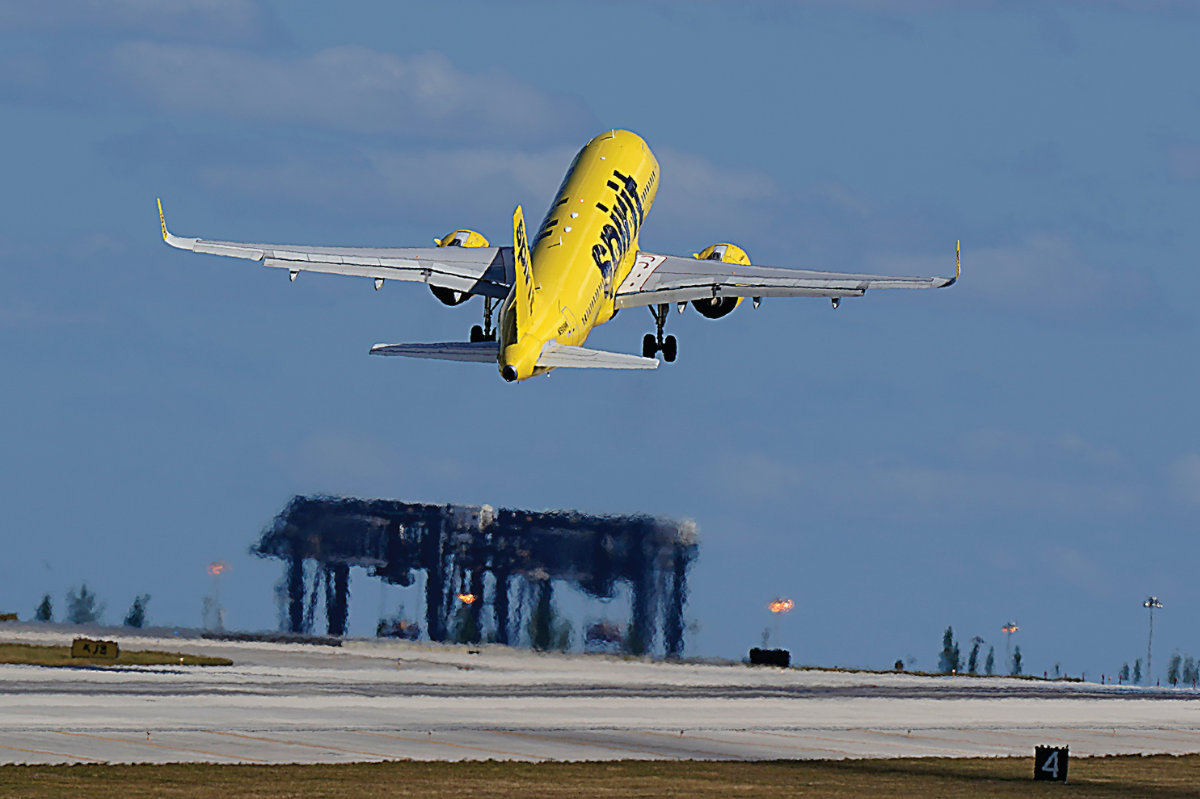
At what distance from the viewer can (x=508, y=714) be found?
64.8 metres

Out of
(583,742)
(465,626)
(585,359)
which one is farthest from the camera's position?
(465,626)

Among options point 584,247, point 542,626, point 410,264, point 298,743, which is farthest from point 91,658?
point 542,626

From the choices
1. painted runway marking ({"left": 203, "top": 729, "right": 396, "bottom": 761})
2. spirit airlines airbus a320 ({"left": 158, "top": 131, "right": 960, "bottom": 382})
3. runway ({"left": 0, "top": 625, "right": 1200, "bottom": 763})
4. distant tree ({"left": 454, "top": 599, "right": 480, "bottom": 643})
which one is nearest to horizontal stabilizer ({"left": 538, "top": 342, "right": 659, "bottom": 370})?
spirit airlines airbus a320 ({"left": 158, "top": 131, "right": 960, "bottom": 382})

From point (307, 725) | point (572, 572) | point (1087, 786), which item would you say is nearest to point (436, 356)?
point (307, 725)

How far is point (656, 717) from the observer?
66.9m

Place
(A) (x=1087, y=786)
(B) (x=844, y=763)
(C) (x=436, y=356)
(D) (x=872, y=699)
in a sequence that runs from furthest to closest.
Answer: (D) (x=872, y=699), (C) (x=436, y=356), (B) (x=844, y=763), (A) (x=1087, y=786)

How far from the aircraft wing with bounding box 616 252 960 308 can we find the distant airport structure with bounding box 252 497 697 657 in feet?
122

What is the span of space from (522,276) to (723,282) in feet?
58.6

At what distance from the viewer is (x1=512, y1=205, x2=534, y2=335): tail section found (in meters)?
75.2

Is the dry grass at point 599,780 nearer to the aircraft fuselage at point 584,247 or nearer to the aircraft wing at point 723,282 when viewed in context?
the aircraft fuselage at point 584,247

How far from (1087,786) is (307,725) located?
71.8 ft

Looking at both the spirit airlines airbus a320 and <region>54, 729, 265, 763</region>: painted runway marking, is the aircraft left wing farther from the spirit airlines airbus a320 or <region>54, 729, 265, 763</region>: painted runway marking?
<region>54, 729, 265, 763</region>: painted runway marking

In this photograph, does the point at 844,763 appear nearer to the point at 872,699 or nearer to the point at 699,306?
the point at 872,699

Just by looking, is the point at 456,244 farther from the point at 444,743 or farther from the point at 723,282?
the point at 444,743
